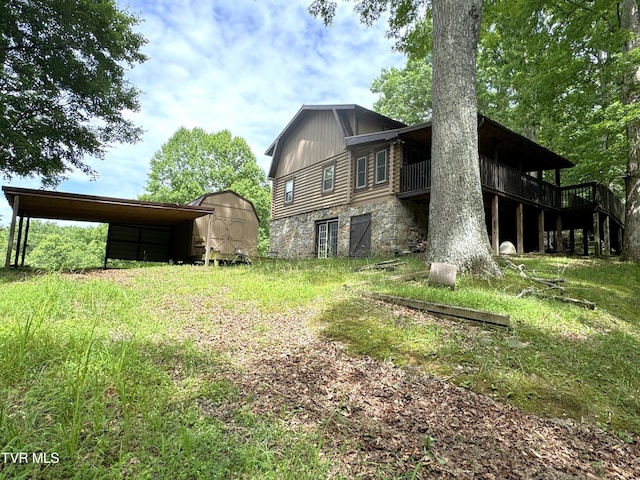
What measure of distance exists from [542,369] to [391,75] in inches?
1115

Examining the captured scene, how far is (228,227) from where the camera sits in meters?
15.4

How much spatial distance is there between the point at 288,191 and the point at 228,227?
4.23m

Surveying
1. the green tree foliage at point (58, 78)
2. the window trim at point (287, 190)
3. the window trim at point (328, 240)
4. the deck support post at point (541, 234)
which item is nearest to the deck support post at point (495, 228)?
the deck support post at point (541, 234)

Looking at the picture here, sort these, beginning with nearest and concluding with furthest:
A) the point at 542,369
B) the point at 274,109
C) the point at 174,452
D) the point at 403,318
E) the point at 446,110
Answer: the point at 174,452 < the point at 542,369 < the point at 403,318 < the point at 446,110 < the point at 274,109

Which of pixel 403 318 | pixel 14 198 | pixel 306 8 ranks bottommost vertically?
pixel 403 318

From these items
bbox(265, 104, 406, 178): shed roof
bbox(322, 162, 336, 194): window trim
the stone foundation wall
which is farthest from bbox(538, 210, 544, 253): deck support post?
bbox(322, 162, 336, 194): window trim

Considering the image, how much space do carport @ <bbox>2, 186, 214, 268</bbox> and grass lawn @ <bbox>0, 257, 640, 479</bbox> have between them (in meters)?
4.10

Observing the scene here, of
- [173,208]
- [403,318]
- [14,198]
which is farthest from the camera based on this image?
[173,208]

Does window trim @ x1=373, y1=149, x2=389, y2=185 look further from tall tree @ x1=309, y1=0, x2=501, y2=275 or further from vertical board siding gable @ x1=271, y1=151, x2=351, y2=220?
tall tree @ x1=309, y1=0, x2=501, y2=275

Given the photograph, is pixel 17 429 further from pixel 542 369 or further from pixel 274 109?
pixel 274 109

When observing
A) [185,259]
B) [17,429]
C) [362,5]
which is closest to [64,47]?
[185,259]

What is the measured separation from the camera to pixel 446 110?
22.0 ft

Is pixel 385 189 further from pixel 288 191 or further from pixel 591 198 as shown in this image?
pixel 591 198

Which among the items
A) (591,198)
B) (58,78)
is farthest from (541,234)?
Answer: (58,78)
